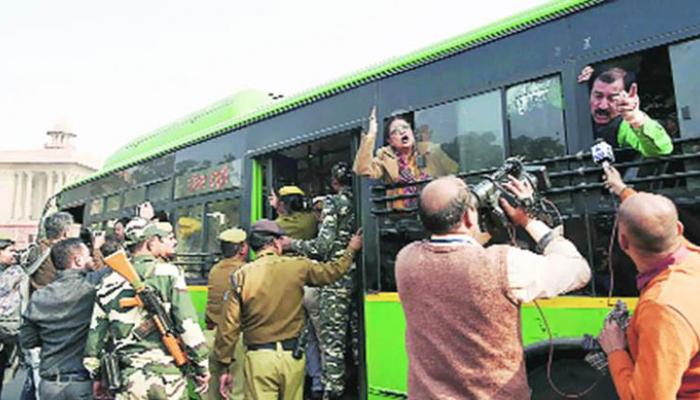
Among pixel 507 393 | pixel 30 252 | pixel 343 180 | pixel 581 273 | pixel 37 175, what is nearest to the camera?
pixel 507 393

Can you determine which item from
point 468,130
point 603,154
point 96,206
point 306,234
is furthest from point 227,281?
point 96,206

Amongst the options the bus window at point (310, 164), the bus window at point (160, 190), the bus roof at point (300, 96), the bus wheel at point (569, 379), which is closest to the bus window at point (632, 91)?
the bus roof at point (300, 96)

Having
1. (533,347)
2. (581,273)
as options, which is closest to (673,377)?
(581,273)

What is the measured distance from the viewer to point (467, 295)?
1.90 metres

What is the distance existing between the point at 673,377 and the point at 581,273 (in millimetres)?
502

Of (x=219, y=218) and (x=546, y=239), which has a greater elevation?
(x=219, y=218)

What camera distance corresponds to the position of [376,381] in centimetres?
390

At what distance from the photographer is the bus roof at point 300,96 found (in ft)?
11.0

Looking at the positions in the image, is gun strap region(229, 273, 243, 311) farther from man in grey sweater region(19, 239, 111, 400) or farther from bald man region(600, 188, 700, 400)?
bald man region(600, 188, 700, 400)

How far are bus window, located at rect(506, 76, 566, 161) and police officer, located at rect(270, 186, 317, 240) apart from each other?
209 centimetres

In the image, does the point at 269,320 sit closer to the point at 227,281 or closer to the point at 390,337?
the point at 390,337

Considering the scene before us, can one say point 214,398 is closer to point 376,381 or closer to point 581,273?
point 376,381

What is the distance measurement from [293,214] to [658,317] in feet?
11.6

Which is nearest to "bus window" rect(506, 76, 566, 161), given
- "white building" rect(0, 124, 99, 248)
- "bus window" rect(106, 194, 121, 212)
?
"bus window" rect(106, 194, 121, 212)
